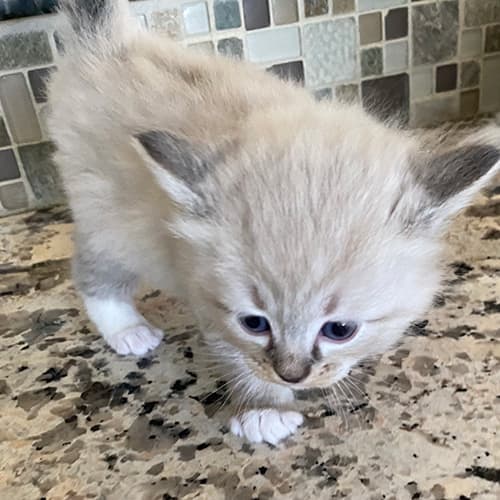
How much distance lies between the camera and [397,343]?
111cm

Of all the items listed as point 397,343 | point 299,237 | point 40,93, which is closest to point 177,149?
point 299,237

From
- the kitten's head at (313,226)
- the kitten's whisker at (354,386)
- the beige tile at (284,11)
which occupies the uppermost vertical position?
the beige tile at (284,11)

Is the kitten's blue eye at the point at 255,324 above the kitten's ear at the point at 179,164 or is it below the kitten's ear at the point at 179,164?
below

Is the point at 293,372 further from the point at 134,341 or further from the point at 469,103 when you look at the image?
the point at 469,103

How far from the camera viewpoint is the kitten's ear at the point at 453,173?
82cm

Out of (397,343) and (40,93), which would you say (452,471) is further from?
(40,93)

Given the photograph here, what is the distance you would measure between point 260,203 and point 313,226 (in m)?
0.07

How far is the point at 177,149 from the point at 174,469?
390 mm

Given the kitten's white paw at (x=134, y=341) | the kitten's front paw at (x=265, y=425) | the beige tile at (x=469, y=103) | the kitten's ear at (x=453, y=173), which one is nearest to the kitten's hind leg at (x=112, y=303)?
the kitten's white paw at (x=134, y=341)

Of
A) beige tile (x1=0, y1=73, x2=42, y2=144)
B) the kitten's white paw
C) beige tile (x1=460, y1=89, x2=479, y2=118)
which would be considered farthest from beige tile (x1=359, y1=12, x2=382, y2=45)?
the kitten's white paw

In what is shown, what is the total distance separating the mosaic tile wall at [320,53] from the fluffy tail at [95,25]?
1.00 ft

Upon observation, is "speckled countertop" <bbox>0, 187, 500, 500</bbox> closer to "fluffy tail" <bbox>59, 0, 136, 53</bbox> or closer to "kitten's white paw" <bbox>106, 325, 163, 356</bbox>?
"kitten's white paw" <bbox>106, 325, 163, 356</bbox>

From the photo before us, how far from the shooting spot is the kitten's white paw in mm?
1180

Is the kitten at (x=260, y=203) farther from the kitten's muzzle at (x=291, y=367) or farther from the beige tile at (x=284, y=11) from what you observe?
the beige tile at (x=284, y=11)
